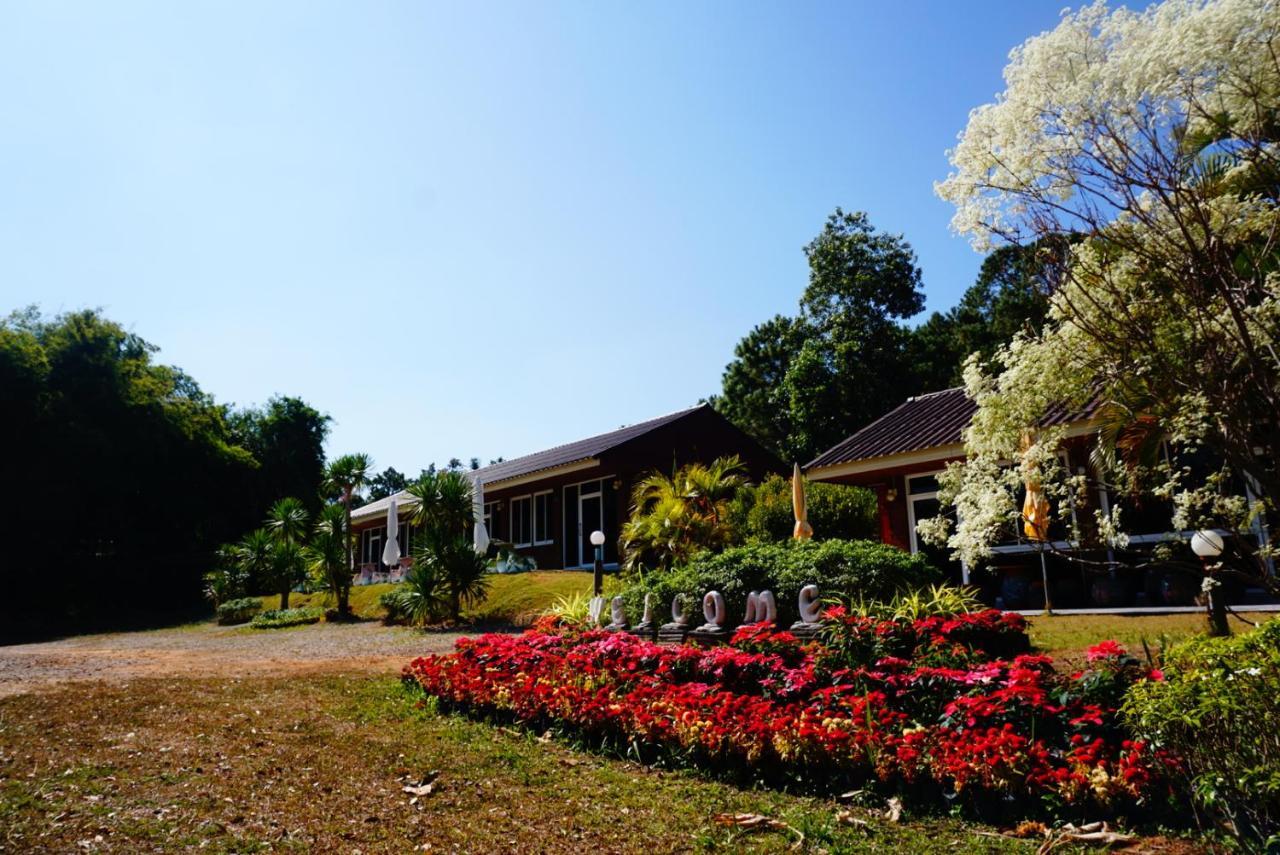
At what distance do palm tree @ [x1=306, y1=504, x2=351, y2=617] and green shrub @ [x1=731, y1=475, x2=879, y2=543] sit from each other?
34.6 ft

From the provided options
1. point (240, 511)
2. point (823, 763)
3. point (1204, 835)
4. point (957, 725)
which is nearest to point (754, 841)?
point (823, 763)

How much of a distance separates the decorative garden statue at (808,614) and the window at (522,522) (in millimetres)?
18710

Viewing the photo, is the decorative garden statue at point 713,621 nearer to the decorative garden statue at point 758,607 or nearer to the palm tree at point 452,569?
the decorative garden statue at point 758,607

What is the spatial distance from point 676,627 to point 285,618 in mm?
14998

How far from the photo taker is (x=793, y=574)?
9703mm

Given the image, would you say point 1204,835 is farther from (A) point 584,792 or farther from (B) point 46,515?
(B) point 46,515

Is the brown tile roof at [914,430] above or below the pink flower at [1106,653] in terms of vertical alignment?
above

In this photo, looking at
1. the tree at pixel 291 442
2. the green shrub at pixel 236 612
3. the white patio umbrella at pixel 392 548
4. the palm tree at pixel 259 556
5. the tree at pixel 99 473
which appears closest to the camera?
the white patio umbrella at pixel 392 548

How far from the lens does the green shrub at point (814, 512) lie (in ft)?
52.1

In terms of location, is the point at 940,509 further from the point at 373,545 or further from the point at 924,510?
the point at 373,545

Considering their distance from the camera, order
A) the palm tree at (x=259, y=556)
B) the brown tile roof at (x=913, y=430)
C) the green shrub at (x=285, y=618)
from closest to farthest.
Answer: the brown tile roof at (x=913, y=430) → the green shrub at (x=285, y=618) → the palm tree at (x=259, y=556)

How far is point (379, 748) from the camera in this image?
649 cm

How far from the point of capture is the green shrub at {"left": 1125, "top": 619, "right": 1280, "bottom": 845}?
3686 millimetres

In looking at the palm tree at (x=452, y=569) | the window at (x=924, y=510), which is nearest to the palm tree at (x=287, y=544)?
the palm tree at (x=452, y=569)
